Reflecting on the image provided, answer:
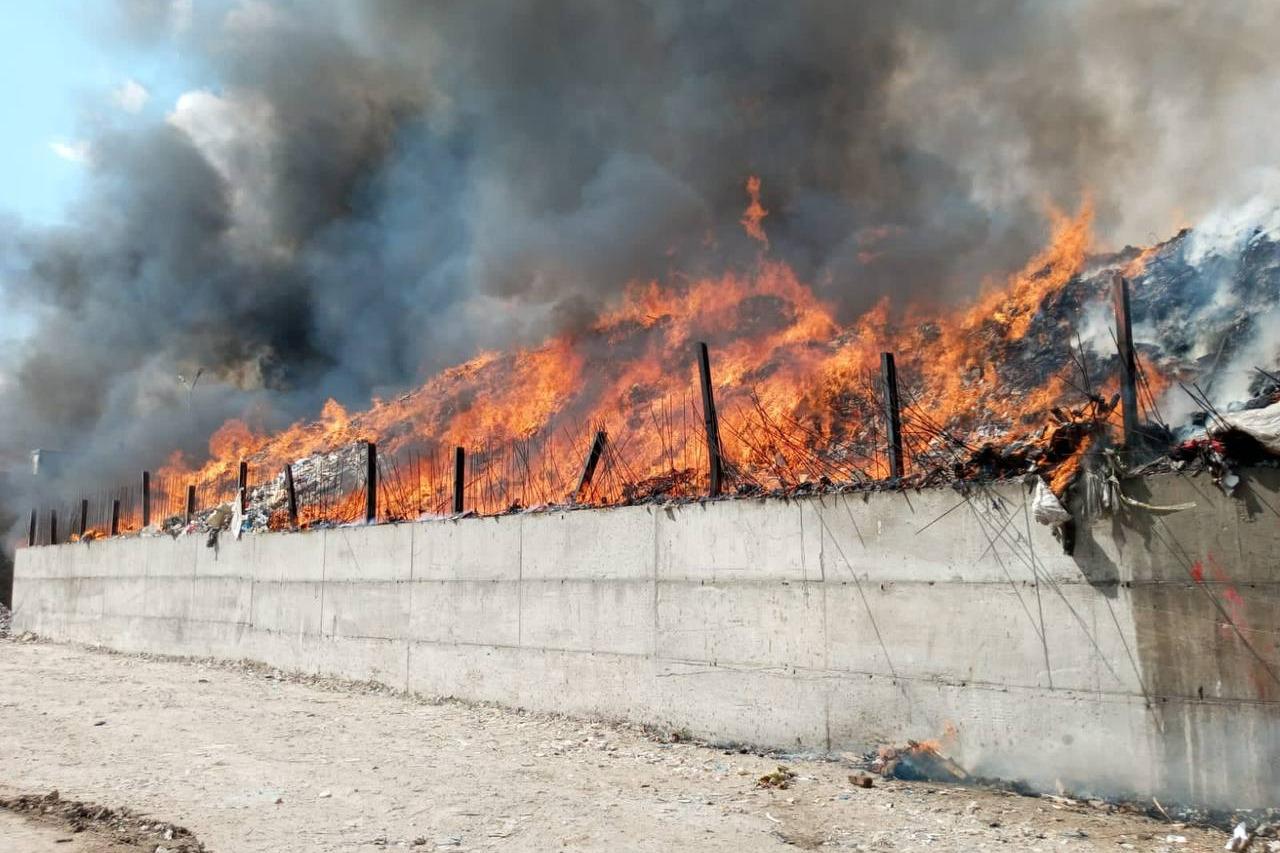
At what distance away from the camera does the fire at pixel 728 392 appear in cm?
1315

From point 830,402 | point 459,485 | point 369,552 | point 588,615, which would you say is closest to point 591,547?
point 588,615

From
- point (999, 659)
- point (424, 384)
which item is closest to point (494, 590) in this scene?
point (999, 659)

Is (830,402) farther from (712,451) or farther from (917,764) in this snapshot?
(917,764)

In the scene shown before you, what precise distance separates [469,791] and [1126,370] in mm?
5660

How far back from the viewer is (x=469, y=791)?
21.3 feet

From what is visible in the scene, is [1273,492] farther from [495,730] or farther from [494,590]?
[494,590]

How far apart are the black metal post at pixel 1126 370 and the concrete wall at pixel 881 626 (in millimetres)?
508

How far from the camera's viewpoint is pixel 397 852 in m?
5.13

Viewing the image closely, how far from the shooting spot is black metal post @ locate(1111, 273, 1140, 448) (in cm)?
610

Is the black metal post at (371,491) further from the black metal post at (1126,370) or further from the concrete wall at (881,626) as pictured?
the black metal post at (1126,370)

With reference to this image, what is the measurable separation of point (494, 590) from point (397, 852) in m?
5.07

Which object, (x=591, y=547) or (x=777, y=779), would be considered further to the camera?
(x=591, y=547)

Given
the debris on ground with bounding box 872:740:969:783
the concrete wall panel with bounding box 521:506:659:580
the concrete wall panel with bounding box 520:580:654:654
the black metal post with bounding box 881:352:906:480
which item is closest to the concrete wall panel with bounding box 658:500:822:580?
the concrete wall panel with bounding box 521:506:659:580

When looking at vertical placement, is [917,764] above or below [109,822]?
above
